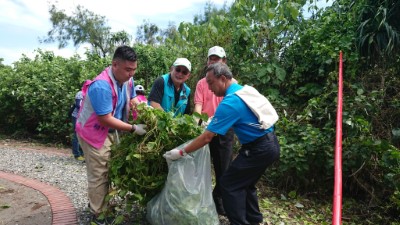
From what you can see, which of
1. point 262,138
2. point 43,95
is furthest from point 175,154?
point 43,95

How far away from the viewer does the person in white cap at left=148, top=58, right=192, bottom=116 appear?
3.46m

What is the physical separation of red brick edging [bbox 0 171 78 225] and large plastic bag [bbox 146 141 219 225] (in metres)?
0.98

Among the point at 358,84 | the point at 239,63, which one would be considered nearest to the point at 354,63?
the point at 358,84

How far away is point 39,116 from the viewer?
8.95 m

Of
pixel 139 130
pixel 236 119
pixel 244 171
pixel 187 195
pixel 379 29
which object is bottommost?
pixel 187 195

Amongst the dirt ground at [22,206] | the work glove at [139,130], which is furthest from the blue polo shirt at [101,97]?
the dirt ground at [22,206]

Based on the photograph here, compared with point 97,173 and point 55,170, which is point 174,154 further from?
point 55,170

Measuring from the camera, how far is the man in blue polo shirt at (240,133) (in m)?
2.67

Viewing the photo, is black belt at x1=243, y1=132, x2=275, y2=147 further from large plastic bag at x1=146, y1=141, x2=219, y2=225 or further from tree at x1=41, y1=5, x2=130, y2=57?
tree at x1=41, y1=5, x2=130, y2=57

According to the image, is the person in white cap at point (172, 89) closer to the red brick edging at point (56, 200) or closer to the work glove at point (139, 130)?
the work glove at point (139, 130)

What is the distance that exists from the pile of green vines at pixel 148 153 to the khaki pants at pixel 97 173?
77 mm

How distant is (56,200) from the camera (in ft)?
12.6

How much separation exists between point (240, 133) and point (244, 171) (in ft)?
1.02

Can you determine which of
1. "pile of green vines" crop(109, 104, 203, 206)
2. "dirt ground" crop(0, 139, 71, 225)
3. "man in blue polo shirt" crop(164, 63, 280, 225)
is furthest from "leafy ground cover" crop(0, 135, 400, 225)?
"dirt ground" crop(0, 139, 71, 225)
